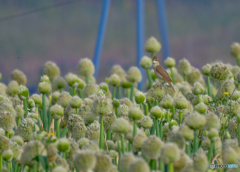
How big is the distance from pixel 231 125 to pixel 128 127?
10.9 inches

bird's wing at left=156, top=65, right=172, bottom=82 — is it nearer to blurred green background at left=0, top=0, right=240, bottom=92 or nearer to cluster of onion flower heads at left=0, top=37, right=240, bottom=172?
cluster of onion flower heads at left=0, top=37, right=240, bottom=172

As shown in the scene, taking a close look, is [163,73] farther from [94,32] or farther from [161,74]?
[94,32]

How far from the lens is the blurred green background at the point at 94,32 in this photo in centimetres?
391

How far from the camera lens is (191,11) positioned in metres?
4.94

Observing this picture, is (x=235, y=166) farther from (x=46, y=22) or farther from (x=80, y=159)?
(x=46, y=22)

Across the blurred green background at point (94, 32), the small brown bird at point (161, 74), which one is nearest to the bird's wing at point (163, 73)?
the small brown bird at point (161, 74)

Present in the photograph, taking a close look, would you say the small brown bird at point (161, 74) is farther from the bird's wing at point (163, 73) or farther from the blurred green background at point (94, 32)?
the blurred green background at point (94, 32)

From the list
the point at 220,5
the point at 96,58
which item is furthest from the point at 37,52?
the point at 220,5

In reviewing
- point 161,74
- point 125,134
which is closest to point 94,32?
point 161,74

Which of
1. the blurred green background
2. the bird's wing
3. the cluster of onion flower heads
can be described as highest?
the blurred green background

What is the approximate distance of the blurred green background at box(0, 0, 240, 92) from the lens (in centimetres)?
391

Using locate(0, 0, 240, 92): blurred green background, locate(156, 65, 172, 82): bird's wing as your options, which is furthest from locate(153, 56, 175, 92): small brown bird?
locate(0, 0, 240, 92): blurred green background

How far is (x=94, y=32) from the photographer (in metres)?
4.63

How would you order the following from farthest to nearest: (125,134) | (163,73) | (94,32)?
(94,32), (163,73), (125,134)
